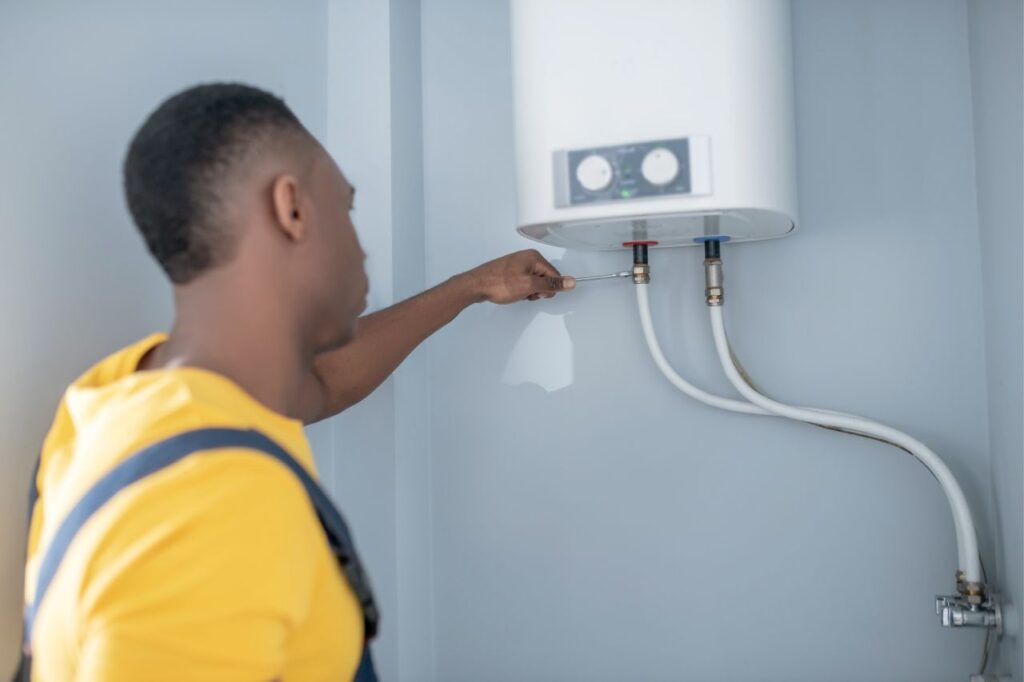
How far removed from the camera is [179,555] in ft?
2.08

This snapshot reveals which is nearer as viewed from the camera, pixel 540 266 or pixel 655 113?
pixel 655 113

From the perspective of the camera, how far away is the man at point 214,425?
0.63m

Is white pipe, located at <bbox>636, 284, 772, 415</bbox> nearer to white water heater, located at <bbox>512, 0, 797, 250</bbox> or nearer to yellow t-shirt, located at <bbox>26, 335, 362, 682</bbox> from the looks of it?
white water heater, located at <bbox>512, 0, 797, 250</bbox>

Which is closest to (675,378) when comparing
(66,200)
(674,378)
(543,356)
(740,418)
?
(674,378)

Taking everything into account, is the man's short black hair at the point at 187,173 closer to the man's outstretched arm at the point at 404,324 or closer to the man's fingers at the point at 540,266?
the man's outstretched arm at the point at 404,324

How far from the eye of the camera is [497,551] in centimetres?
148

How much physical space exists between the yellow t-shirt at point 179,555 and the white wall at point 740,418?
2.40 ft

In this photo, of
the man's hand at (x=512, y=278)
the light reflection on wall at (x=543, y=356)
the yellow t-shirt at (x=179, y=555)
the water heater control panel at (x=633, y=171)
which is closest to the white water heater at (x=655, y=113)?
the water heater control panel at (x=633, y=171)

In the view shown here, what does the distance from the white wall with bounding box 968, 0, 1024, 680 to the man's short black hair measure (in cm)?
78

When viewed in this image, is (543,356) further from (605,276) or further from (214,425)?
(214,425)

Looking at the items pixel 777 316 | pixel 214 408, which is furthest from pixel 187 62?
pixel 777 316

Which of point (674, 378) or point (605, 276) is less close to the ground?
point (605, 276)

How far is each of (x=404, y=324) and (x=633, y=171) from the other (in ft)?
1.22

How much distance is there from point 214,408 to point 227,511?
0.09m
